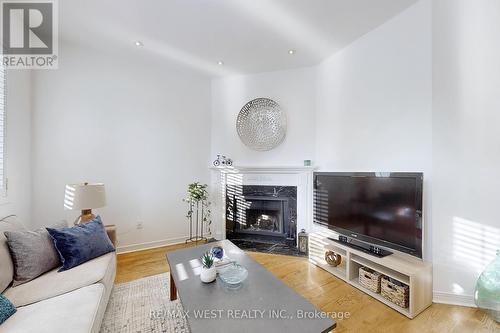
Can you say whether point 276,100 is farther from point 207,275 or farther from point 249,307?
point 249,307

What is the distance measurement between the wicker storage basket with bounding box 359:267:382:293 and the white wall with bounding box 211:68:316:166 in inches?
64.6

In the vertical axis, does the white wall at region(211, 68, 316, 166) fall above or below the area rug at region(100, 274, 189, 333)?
above

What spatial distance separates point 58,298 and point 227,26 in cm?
282

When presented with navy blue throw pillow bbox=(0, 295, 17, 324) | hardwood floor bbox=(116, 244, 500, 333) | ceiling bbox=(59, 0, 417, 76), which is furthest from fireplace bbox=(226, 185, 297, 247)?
navy blue throw pillow bbox=(0, 295, 17, 324)

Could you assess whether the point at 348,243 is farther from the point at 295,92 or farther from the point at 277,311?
the point at 295,92

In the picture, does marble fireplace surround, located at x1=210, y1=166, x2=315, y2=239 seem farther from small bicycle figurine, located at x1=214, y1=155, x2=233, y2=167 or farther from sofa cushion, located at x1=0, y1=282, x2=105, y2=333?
sofa cushion, located at x1=0, y1=282, x2=105, y2=333

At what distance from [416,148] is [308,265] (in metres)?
1.82

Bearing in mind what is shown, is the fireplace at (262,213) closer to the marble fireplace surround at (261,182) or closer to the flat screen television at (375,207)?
the marble fireplace surround at (261,182)

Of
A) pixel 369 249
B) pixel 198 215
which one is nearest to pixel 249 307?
pixel 369 249

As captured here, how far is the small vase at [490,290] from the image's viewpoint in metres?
1.77

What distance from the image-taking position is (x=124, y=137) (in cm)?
332

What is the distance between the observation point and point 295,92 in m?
3.52

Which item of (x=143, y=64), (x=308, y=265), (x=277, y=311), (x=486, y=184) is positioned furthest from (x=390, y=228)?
(x=143, y=64)

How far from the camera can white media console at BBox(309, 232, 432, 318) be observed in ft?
6.24
